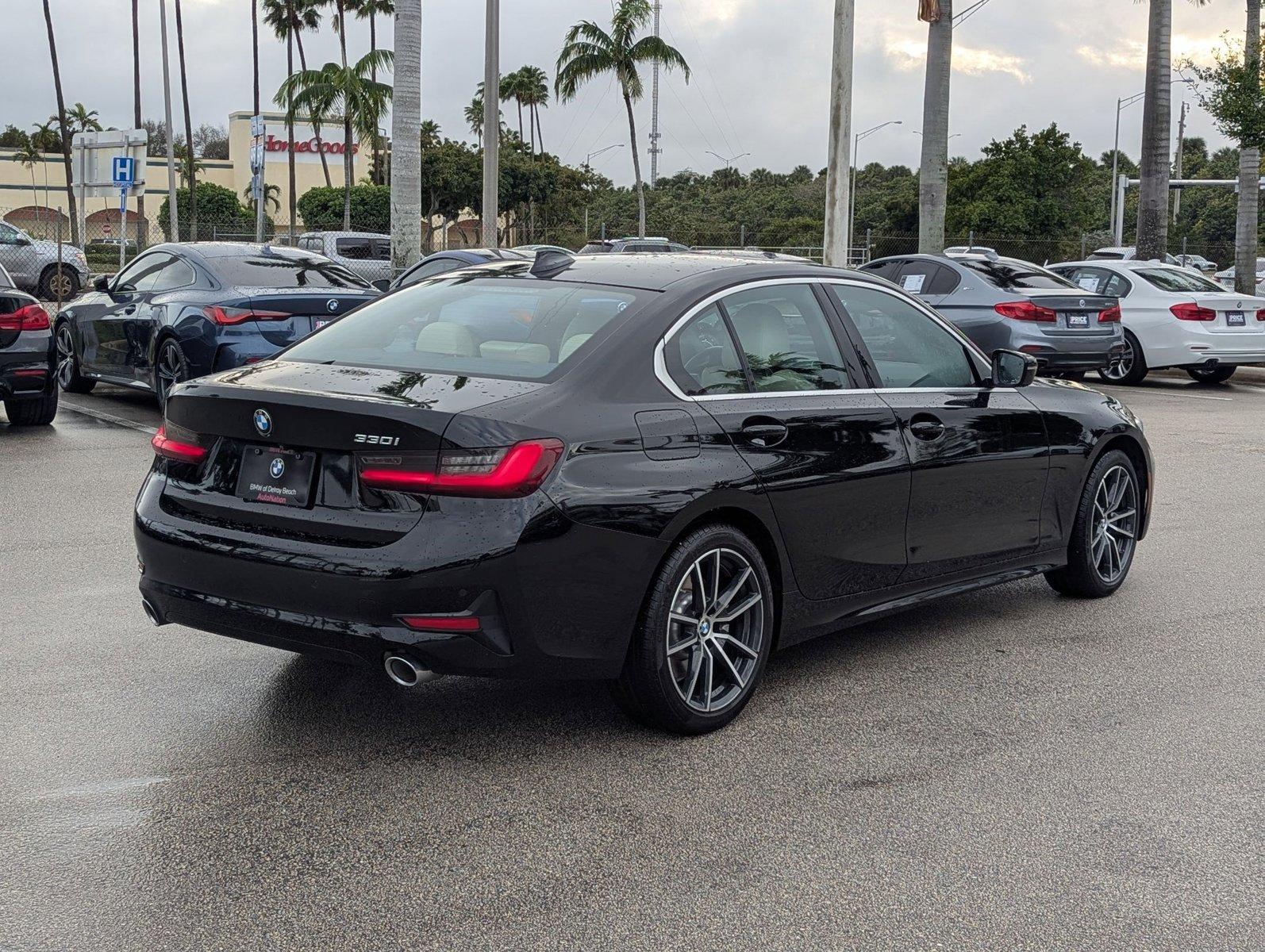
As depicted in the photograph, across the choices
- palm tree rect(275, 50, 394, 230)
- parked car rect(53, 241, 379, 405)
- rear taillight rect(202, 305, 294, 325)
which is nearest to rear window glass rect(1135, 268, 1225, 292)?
parked car rect(53, 241, 379, 405)

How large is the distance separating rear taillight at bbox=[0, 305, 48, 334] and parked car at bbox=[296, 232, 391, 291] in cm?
2010

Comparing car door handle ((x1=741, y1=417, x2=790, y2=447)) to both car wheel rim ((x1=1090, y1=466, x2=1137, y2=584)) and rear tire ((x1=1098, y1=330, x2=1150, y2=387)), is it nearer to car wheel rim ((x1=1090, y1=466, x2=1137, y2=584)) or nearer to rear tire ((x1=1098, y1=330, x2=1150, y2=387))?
car wheel rim ((x1=1090, y1=466, x2=1137, y2=584))

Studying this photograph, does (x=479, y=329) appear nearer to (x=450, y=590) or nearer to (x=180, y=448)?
(x=180, y=448)

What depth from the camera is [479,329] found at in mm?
5137

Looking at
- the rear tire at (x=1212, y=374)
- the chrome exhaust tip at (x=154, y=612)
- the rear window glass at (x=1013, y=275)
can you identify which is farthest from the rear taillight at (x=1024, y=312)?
the chrome exhaust tip at (x=154, y=612)

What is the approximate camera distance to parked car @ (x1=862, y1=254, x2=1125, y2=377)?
52.7 feet

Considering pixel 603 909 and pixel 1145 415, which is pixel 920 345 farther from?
pixel 1145 415

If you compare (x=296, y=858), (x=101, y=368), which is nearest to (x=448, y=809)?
(x=296, y=858)

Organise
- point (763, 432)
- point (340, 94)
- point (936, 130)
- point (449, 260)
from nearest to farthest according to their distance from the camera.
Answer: point (763, 432)
point (449, 260)
point (936, 130)
point (340, 94)

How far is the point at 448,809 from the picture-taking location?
4.24 m

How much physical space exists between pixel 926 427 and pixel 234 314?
786cm

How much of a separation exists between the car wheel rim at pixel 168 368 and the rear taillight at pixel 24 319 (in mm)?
1035

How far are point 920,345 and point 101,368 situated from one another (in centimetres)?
990

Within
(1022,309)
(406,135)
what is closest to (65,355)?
(406,135)
